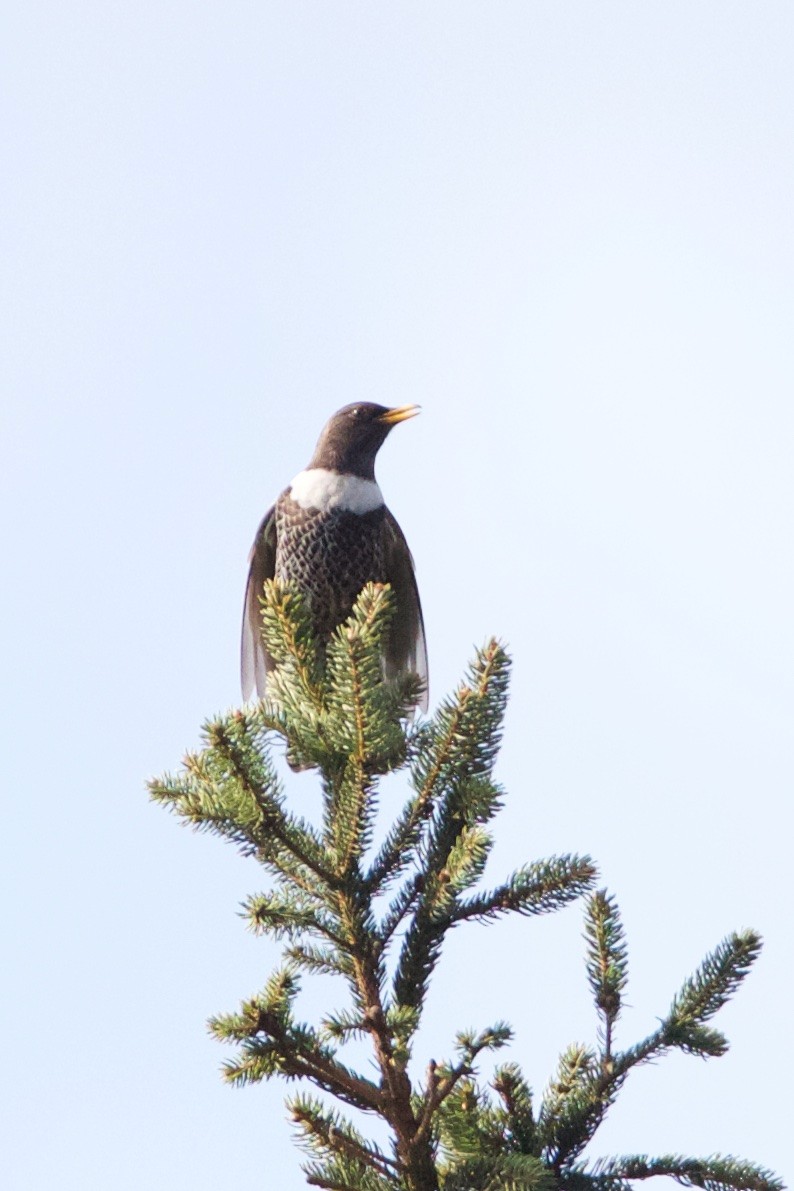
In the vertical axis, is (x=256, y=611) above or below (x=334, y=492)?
below

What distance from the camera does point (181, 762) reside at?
312 cm

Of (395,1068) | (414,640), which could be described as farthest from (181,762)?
(414,640)

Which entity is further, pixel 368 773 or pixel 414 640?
pixel 414 640

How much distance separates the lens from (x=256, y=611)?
22.0 feet

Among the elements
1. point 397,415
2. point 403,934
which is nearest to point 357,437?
point 397,415

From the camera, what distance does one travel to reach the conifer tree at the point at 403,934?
2688 mm

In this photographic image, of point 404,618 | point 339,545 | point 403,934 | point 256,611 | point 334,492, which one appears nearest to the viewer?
point 403,934

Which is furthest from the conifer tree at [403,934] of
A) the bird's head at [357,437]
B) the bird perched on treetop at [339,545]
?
the bird's head at [357,437]

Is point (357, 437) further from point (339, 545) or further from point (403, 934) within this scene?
point (403, 934)

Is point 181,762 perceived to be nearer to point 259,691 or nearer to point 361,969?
point 361,969

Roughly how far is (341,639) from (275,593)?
18.0 inches

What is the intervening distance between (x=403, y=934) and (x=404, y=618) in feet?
11.7

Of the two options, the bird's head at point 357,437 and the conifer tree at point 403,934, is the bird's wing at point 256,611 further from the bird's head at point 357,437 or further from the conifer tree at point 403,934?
the conifer tree at point 403,934

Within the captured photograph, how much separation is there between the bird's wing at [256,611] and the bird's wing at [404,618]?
0.58 m
